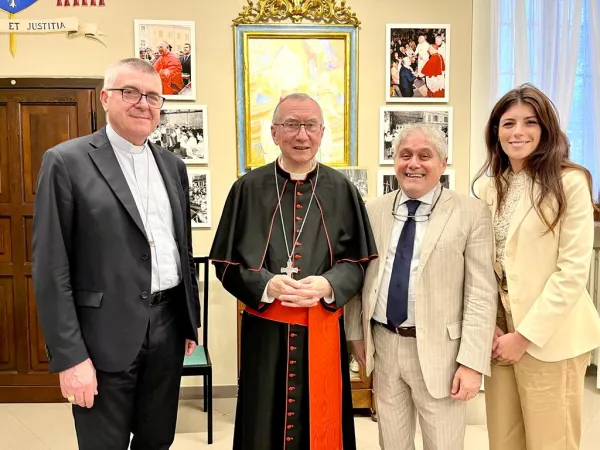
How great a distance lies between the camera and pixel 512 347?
180 centimetres

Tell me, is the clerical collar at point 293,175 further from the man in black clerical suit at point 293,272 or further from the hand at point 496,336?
the hand at point 496,336

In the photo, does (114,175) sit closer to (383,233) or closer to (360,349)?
(383,233)

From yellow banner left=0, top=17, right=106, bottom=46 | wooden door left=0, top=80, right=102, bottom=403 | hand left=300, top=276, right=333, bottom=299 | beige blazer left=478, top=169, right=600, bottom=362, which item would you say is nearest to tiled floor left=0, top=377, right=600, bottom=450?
wooden door left=0, top=80, right=102, bottom=403

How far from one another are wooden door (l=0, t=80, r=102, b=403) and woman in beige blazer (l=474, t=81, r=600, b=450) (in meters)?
2.71

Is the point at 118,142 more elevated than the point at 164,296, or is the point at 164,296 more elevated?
A: the point at 118,142

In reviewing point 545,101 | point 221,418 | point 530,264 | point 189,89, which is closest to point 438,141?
point 545,101

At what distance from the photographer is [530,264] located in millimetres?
1806

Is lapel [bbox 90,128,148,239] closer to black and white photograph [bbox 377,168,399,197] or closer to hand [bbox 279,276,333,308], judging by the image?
hand [bbox 279,276,333,308]

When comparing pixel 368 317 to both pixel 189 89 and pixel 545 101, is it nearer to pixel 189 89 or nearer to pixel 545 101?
pixel 545 101

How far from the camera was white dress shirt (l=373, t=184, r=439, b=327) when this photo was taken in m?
1.78

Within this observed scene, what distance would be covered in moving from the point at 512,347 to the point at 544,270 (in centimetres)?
29

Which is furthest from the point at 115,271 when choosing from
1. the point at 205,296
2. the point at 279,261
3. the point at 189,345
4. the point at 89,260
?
the point at 205,296

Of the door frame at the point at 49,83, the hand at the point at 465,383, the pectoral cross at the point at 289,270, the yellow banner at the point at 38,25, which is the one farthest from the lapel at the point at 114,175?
the yellow banner at the point at 38,25

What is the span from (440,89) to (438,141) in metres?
1.90
